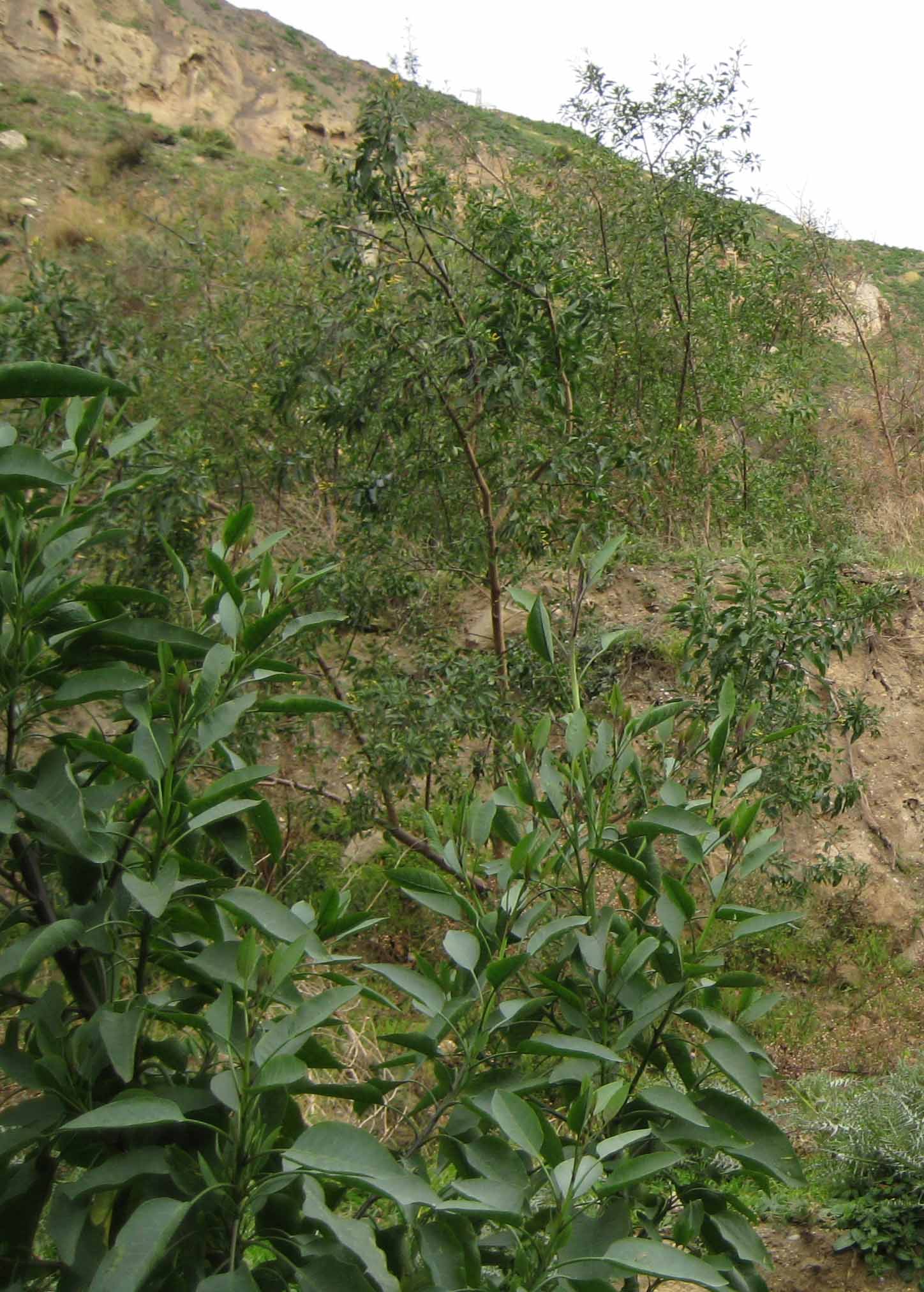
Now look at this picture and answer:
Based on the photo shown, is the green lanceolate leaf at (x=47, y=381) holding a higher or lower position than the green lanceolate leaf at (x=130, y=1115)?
higher

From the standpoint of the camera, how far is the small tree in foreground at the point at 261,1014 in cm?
142

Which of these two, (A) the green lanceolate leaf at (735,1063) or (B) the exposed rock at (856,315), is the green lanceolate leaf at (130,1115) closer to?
(A) the green lanceolate leaf at (735,1063)

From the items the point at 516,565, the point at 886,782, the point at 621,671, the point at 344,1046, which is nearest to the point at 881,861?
the point at 886,782

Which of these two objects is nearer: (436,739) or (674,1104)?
(674,1104)

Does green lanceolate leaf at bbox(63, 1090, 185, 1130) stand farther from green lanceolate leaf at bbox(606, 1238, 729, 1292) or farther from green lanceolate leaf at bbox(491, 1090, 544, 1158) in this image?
green lanceolate leaf at bbox(606, 1238, 729, 1292)

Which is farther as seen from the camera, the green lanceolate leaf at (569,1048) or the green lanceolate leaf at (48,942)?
the green lanceolate leaf at (569,1048)

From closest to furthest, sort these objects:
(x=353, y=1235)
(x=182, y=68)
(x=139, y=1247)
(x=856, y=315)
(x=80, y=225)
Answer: (x=139, y=1247), (x=353, y=1235), (x=856, y=315), (x=80, y=225), (x=182, y=68)

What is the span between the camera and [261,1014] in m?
1.59

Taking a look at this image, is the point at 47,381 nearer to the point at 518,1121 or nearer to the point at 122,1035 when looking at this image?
the point at 122,1035

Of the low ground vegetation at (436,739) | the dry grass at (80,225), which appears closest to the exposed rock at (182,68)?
the dry grass at (80,225)

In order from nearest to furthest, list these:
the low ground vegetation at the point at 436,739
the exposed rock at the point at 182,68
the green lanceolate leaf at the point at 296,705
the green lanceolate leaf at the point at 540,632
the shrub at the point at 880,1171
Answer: the low ground vegetation at the point at 436,739 < the green lanceolate leaf at the point at 296,705 < the green lanceolate leaf at the point at 540,632 < the shrub at the point at 880,1171 < the exposed rock at the point at 182,68

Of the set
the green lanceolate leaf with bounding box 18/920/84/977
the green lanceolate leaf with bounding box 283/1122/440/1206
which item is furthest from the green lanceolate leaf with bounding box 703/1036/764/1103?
the green lanceolate leaf with bounding box 18/920/84/977

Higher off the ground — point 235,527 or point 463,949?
point 235,527

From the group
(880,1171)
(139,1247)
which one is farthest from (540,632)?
(880,1171)
